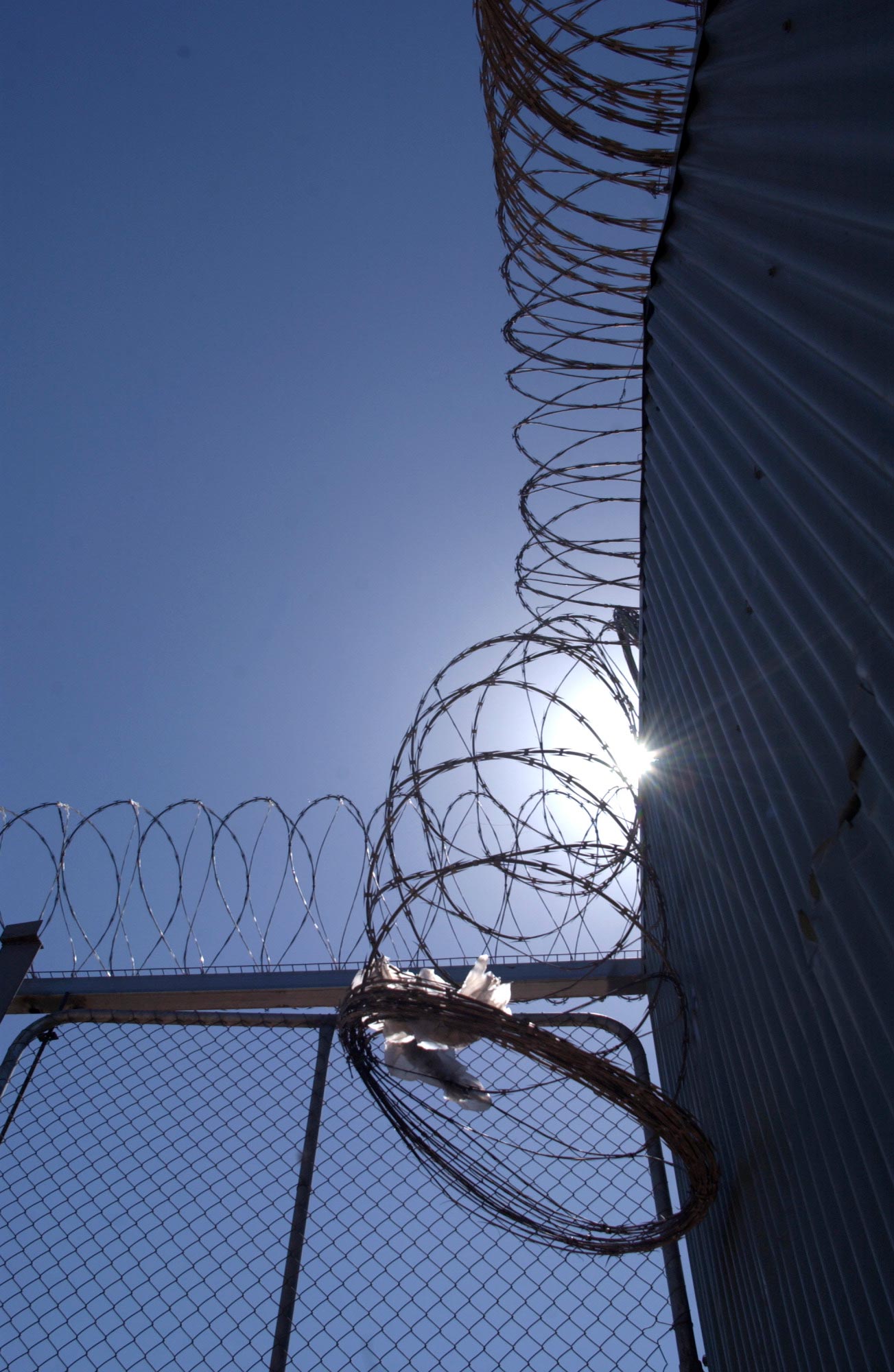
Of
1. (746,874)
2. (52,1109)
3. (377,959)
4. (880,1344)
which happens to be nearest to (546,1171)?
(377,959)

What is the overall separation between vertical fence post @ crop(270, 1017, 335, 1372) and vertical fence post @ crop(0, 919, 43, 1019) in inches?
51.8

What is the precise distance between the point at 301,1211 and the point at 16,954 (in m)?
1.70

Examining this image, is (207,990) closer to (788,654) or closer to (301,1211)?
(301,1211)

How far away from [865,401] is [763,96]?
3.15 ft

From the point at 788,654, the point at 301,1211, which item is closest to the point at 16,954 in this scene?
the point at 301,1211

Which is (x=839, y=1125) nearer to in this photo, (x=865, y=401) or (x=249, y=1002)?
(x=865, y=401)

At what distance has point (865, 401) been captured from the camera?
159cm

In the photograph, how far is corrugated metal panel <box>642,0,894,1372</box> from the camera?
162cm

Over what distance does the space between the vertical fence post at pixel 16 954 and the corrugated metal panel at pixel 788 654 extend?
264 cm

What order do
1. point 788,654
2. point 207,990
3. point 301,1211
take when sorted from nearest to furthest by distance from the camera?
point 788,654, point 301,1211, point 207,990

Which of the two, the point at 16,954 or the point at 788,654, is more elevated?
the point at 16,954

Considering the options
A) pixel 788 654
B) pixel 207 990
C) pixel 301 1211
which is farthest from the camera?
pixel 207 990

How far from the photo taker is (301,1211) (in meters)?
3.13

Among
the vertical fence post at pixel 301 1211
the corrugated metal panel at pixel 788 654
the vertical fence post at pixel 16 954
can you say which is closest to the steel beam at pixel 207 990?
the vertical fence post at pixel 16 954
